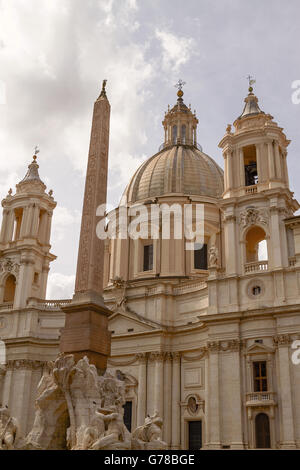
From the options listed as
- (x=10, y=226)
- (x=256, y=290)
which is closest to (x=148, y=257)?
(x=10, y=226)

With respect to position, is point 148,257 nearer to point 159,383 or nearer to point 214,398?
→ point 159,383

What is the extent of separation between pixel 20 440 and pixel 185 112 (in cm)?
3991

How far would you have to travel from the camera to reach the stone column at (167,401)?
3272cm

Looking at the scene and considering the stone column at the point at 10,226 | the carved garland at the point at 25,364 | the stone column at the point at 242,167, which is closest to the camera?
the stone column at the point at 242,167

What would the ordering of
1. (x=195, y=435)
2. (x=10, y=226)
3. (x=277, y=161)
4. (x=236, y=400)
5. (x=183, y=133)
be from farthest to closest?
(x=183, y=133)
(x=10, y=226)
(x=277, y=161)
(x=195, y=435)
(x=236, y=400)

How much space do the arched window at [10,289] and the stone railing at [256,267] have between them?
20.2 metres

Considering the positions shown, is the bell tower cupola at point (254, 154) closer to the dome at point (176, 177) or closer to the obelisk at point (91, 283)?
the dome at point (176, 177)

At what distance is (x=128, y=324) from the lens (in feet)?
121

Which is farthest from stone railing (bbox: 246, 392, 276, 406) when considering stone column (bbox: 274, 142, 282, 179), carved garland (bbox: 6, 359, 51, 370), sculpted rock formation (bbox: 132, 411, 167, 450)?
carved garland (bbox: 6, 359, 51, 370)

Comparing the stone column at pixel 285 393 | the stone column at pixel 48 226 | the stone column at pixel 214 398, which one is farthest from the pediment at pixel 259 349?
the stone column at pixel 48 226

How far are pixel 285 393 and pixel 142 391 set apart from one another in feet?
32.2

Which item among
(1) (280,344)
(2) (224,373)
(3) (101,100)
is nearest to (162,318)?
(2) (224,373)

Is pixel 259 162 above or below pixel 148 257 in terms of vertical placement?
above

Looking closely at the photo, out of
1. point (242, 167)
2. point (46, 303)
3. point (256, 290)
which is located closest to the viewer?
point (256, 290)
